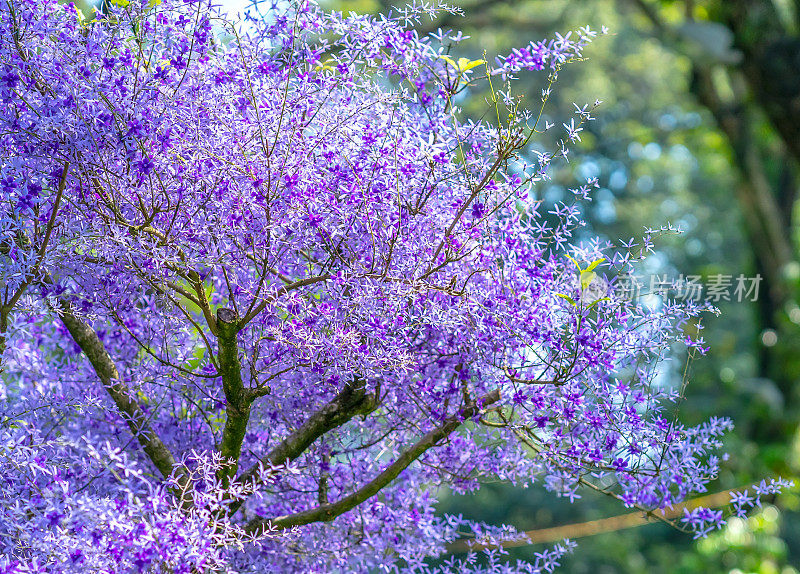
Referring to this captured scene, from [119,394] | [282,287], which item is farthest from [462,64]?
[119,394]

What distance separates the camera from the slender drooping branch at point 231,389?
182 centimetres

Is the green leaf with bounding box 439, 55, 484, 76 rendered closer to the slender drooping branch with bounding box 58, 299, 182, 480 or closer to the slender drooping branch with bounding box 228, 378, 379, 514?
the slender drooping branch with bounding box 228, 378, 379, 514

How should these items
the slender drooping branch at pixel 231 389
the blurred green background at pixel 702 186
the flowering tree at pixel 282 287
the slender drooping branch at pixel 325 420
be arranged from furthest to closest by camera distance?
the blurred green background at pixel 702 186
the slender drooping branch at pixel 325 420
the slender drooping branch at pixel 231 389
the flowering tree at pixel 282 287

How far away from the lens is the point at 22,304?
6.40 ft

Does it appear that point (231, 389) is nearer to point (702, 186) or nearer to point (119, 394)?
point (119, 394)

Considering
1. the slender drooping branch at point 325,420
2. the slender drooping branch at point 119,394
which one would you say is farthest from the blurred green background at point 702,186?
the slender drooping branch at point 119,394

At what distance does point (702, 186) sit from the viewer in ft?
45.3

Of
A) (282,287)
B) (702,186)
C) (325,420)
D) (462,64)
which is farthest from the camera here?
(702,186)

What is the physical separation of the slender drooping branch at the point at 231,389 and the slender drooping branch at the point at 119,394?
0.15m

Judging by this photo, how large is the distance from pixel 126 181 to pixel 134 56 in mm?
238

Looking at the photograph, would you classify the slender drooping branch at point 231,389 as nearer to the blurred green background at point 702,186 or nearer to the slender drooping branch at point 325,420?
the slender drooping branch at point 325,420

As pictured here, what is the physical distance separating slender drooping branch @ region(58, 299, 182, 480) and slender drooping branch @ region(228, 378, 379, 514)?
0.19 meters

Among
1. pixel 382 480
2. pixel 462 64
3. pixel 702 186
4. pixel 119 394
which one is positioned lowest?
pixel 382 480

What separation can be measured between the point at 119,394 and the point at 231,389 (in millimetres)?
294
